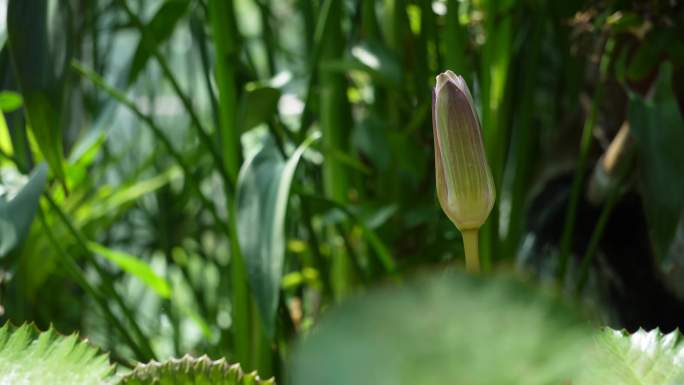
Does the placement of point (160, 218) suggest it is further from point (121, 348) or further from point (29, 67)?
point (29, 67)

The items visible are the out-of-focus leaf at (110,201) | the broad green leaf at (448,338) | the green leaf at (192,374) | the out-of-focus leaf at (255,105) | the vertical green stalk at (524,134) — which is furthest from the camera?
the out-of-focus leaf at (110,201)

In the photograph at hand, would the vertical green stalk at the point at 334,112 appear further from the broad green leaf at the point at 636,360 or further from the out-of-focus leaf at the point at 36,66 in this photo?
the broad green leaf at the point at 636,360

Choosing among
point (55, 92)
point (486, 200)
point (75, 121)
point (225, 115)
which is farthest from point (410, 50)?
point (75, 121)

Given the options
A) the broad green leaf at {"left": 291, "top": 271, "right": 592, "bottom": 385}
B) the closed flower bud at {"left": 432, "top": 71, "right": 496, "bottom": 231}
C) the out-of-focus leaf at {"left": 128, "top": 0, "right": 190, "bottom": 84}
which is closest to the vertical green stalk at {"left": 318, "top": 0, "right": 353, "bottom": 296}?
the out-of-focus leaf at {"left": 128, "top": 0, "right": 190, "bottom": 84}

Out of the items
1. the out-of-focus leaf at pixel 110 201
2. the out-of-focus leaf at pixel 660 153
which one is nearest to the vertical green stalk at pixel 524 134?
the out-of-focus leaf at pixel 660 153

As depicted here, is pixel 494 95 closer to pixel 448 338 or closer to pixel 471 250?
pixel 471 250

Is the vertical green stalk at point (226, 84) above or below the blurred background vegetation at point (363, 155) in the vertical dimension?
above
